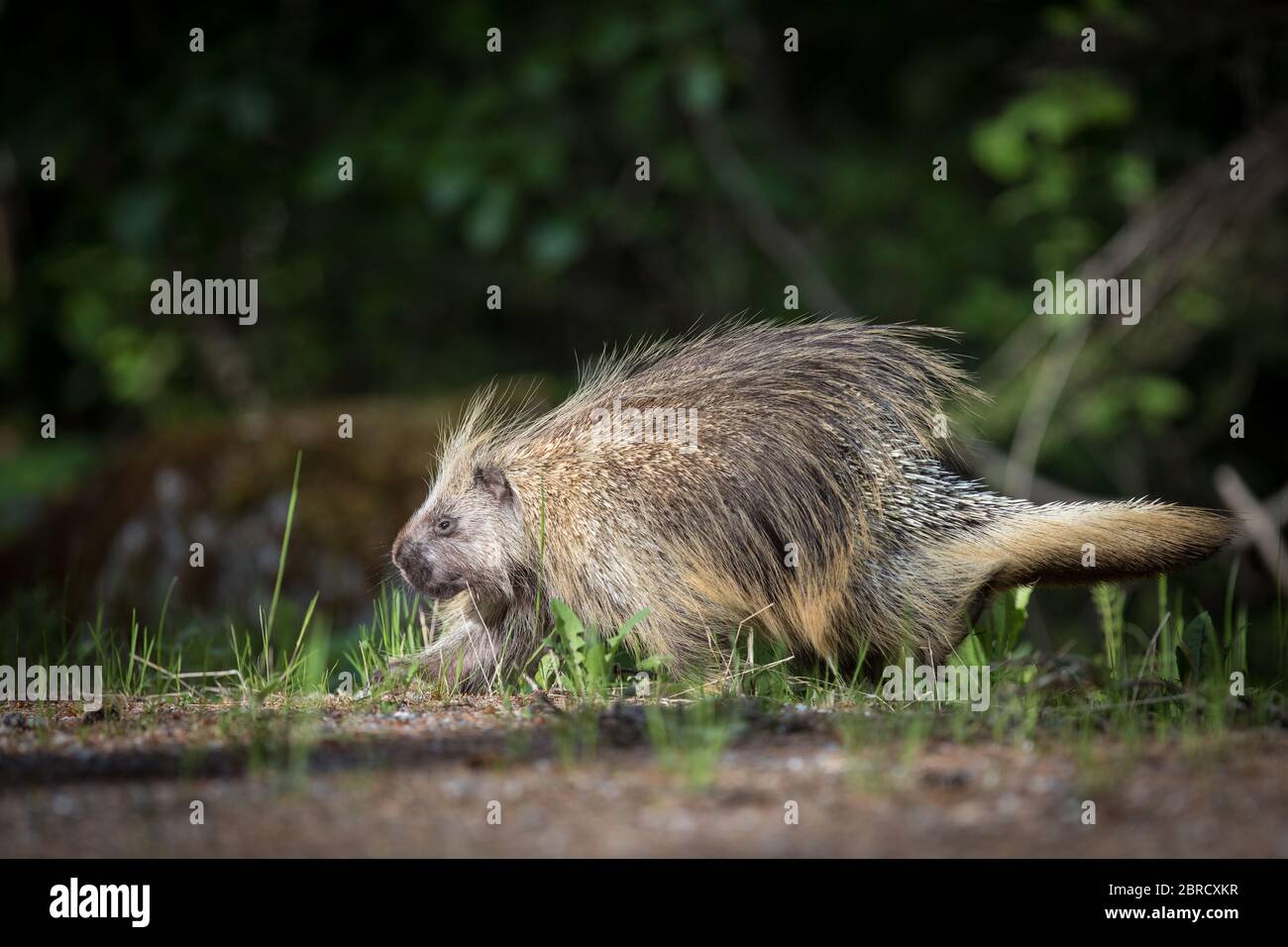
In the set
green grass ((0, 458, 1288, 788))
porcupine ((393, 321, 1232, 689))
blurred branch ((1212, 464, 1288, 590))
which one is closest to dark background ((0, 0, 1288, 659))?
blurred branch ((1212, 464, 1288, 590))

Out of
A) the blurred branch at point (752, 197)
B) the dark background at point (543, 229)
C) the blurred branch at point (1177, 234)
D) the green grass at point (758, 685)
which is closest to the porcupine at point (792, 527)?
the green grass at point (758, 685)

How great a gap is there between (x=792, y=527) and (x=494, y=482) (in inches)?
42.4

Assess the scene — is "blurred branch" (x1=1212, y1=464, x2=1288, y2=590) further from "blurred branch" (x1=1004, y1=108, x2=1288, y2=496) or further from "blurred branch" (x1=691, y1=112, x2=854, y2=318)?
"blurred branch" (x1=691, y1=112, x2=854, y2=318)

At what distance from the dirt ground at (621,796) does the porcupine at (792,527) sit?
921 millimetres

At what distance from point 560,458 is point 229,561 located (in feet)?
12.4

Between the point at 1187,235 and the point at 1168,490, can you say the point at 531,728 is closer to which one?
the point at 1187,235

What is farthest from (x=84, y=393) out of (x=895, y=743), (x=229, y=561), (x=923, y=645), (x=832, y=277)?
(x=895, y=743)

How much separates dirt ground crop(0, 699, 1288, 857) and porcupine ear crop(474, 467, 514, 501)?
4.76ft

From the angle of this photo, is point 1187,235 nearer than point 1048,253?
Yes

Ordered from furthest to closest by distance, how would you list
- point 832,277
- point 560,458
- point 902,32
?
point 902,32 → point 832,277 → point 560,458

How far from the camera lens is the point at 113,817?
2393 mm

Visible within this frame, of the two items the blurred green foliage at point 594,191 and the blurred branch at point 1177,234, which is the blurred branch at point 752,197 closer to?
the blurred green foliage at point 594,191

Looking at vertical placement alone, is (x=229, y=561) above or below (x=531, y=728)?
above

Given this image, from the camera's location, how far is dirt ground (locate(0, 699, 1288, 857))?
7.25ft
